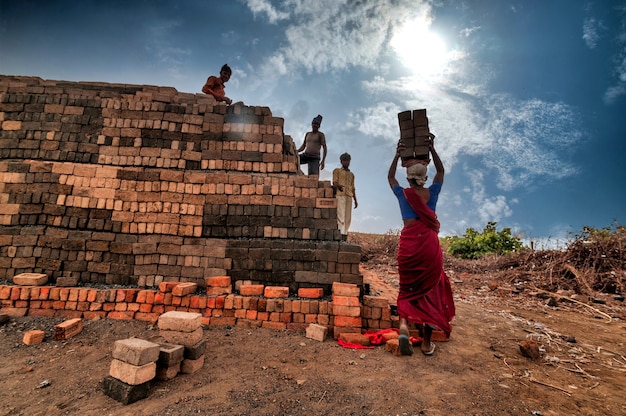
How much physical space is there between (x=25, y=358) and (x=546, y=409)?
578 cm

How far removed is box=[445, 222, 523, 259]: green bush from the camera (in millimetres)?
11406

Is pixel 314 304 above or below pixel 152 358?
above

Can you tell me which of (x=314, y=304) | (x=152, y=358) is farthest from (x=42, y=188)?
(x=314, y=304)

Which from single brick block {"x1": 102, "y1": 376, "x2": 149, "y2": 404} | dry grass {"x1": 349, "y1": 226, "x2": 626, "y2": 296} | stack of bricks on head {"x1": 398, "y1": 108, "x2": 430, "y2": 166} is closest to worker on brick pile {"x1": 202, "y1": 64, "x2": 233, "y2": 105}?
stack of bricks on head {"x1": 398, "y1": 108, "x2": 430, "y2": 166}

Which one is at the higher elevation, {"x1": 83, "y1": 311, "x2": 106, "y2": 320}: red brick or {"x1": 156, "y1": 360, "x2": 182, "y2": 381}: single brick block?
{"x1": 83, "y1": 311, "x2": 106, "y2": 320}: red brick

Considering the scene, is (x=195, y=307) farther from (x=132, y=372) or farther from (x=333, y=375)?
(x=333, y=375)

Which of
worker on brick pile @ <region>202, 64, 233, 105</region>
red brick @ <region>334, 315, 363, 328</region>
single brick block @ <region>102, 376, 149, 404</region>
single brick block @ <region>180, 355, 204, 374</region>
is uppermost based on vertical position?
worker on brick pile @ <region>202, 64, 233, 105</region>

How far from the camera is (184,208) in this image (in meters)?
5.18

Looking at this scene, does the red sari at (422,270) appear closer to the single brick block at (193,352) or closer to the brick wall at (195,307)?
the brick wall at (195,307)

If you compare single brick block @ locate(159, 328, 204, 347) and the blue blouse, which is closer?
single brick block @ locate(159, 328, 204, 347)

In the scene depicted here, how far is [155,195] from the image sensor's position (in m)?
5.22

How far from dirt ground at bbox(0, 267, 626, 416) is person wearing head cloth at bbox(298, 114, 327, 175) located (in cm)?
417

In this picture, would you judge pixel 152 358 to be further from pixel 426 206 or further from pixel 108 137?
pixel 108 137

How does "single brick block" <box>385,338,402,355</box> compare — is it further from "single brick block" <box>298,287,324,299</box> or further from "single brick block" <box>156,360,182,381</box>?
"single brick block" <box>156,360,182,381</box>
